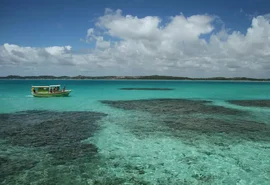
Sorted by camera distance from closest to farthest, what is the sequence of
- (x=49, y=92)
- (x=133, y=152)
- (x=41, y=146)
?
(x=133, y=152)
(x=41, y=146)
(x=49, y=92)

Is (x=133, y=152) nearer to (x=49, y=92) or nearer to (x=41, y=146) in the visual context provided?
(x=41, y=146)

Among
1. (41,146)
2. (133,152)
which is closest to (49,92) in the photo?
(41,146)

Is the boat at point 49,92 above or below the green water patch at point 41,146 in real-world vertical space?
above

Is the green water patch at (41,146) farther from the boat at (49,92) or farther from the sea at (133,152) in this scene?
the boat at (49,92)

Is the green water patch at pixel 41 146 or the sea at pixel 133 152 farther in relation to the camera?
the green water patch at pixel 41 146

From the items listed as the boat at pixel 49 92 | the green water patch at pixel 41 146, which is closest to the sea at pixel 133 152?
the green water patch at pixel 41 146

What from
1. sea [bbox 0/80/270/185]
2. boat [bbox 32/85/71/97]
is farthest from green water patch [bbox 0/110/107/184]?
boat [bbox 32/85/71/97]

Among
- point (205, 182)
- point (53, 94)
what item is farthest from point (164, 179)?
point (53, 94)

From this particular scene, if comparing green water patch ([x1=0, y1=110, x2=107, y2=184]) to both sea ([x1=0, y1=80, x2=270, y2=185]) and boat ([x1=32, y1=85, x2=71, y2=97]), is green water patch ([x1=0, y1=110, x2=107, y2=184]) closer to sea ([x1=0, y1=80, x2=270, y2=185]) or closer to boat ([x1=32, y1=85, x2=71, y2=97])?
sea ([x1=0, y1=80, x2=270, y2=185])
